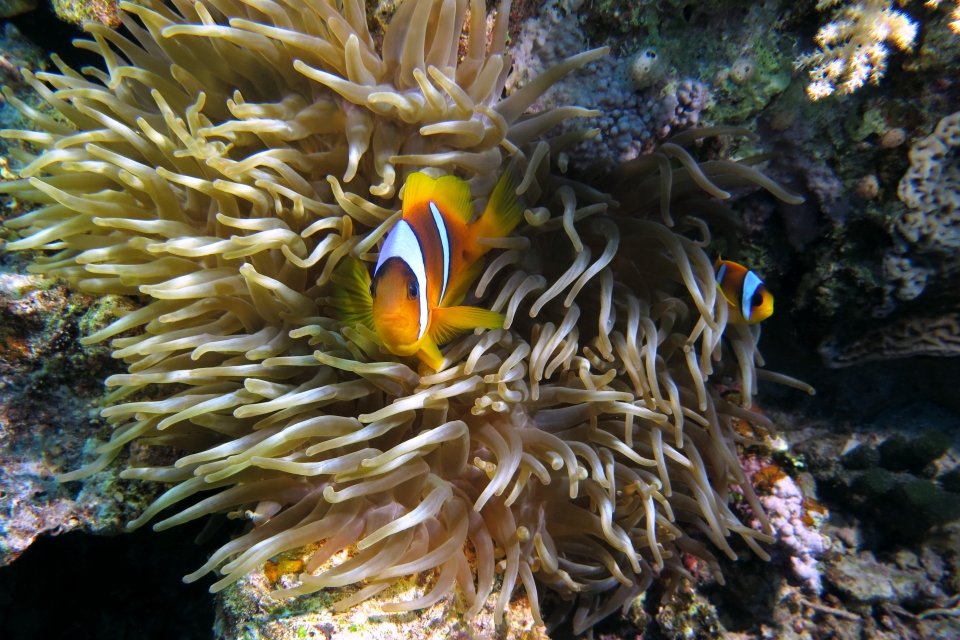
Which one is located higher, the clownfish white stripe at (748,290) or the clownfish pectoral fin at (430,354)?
the clownfish white stripe at (748,290)

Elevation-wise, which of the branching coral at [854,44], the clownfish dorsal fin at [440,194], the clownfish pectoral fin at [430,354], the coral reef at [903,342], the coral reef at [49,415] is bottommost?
the coral reef at [49,415]

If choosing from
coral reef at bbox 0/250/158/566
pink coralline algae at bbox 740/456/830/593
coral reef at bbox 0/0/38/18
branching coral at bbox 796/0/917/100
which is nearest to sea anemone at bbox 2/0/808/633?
coral reef at bbox 0/250/158/566

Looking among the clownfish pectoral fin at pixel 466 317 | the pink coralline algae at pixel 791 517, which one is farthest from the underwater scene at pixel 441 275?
the pink coralline algae at pixel 791 517

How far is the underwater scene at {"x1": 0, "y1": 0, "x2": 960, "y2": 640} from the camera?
A: 63.1 inches

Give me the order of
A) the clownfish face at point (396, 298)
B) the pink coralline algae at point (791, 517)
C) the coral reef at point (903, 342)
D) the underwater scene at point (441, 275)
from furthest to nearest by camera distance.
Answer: the pink coralline algae at point (791, 517) → the coral reef at point (903, 342) → the underwater scene at point (441, 275) → the clownfish face at point (396, 298)

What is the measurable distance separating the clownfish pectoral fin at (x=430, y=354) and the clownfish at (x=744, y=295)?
1.01 m

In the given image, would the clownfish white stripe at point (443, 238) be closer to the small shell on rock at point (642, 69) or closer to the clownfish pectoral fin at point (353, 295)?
the clownfish pectoral fin at point (353, 295)

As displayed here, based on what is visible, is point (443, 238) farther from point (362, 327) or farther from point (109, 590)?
point (109, 590)

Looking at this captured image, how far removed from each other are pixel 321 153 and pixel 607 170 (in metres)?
0.97

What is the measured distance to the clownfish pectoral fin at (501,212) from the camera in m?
1.63

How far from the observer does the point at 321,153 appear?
1.74 m

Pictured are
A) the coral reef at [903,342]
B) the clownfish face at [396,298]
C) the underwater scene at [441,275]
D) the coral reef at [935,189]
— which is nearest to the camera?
the clownfish face at [396,298]

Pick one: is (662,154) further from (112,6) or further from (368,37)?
(112,6)

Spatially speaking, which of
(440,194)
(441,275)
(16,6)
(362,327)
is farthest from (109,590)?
(16,6)
